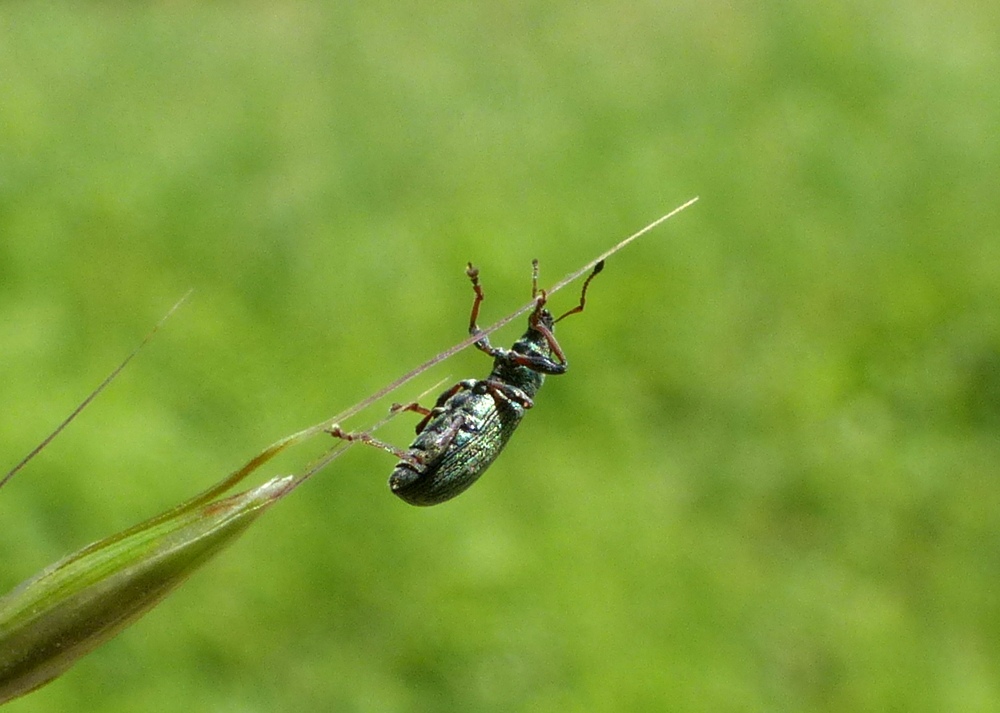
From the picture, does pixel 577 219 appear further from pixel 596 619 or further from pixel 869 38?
pixel 869 38

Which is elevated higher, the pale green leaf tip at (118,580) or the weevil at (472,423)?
the weevil at (472,423)

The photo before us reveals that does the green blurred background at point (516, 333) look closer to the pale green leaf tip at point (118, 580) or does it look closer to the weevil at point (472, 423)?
the weevil at point (472, 423)

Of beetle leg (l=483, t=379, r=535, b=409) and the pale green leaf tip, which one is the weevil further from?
the pale green leaf tip

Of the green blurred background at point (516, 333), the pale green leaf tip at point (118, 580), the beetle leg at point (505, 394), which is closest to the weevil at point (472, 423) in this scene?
the beetle leg at point (505, 394)

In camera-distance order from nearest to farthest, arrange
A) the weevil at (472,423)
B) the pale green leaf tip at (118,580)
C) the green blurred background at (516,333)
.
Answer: the pale green leaf tip at (118,580)
the weevil at (472,423)
the green blurred background at (516,333)

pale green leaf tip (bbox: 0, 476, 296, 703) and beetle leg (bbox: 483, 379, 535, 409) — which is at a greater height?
beetle leg (bbox: 483, 379, 535, 409)

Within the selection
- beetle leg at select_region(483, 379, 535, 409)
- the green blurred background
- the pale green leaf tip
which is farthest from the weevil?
the green blurred background

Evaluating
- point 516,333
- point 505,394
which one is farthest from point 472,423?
point 516,333
